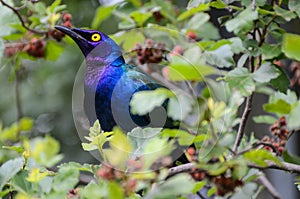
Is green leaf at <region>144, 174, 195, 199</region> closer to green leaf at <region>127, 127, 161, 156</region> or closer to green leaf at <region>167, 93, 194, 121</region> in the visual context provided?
green leaf at <region>127, 127, 161, 156</region>

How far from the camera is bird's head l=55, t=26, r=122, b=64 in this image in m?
1.45

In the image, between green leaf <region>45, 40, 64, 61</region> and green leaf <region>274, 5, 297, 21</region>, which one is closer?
green leaf <region>274, 5, 297, 21</region>

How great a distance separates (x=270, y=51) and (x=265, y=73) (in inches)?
2.0

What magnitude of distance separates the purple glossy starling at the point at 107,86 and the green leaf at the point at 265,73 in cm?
24

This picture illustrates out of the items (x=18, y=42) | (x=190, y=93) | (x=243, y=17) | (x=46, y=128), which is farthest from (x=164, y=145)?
(x=46, y=128)

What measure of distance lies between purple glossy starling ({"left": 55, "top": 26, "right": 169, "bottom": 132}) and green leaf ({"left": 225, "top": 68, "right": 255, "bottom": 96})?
0.62 feet

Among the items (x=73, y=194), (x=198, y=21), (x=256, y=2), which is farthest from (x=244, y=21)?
(x=73, y=194)

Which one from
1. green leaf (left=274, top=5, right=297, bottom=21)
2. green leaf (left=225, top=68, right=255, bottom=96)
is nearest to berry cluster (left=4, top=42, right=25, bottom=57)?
green leaf (left=225, top=68, right=255, bottom=96)

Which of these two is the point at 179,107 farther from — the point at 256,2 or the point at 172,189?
the point at 172,189

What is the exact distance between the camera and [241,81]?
145cm

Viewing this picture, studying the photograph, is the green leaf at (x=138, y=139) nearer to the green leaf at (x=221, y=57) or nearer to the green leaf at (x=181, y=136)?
the green leaf at (x=181, y=136)

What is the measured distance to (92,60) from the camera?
149 cm

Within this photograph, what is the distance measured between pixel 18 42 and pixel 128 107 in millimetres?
602

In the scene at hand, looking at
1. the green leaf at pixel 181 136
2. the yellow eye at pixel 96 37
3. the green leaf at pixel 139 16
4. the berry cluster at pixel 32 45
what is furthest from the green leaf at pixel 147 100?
the berry cluster at pixel 32 45
